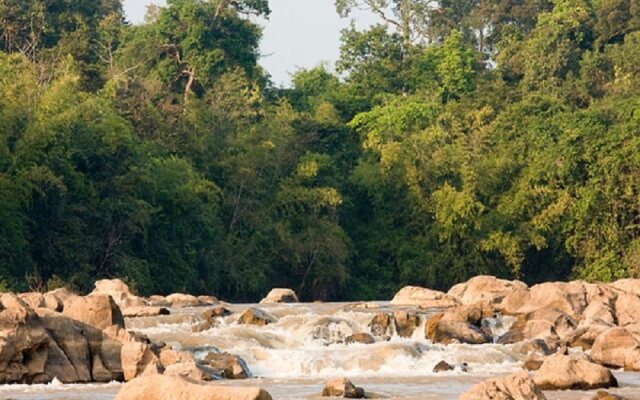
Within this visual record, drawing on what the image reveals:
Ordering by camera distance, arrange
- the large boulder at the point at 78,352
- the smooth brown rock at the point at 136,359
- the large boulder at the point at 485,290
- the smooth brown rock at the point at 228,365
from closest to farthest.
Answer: the large boulder at the point at 78,352
the smooth brown rock at the point at 136,359
the smooth brown rock at the point at 228,365
the large boulder at the point at 485,290

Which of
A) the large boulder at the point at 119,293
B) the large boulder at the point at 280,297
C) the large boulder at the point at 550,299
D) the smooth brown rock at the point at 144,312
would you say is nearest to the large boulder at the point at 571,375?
the large boulder at the point at 550,299

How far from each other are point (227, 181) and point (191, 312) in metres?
22.2

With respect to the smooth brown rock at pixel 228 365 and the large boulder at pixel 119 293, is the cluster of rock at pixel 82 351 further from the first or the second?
the large boulder at pixel 119 293

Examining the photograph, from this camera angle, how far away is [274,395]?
27703 millimetres

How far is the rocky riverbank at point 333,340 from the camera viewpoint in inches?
1116

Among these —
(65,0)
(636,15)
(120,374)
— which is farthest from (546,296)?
(636,15)

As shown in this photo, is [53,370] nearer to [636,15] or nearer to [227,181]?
[227,181]

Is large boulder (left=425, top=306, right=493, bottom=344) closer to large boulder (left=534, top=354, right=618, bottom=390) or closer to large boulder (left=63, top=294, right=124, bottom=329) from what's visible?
large boulder (left=534, top=354, right=618, bottom=390)

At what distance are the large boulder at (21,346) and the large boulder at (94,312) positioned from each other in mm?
1850

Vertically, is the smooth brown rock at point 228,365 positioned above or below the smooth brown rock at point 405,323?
below

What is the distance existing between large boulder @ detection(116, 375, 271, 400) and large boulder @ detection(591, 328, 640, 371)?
1269 cm

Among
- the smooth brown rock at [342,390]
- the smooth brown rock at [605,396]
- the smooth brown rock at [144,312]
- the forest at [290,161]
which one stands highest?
the forest at [290,161]

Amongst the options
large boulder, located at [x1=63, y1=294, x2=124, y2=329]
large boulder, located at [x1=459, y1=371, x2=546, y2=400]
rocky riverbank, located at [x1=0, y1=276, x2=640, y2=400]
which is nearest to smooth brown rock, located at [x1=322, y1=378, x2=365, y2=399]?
rocky riverbank, located at [x1=0, y1=276, x2=640, y2=400]

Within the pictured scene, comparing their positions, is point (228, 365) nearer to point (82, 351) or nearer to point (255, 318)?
point (82, 351)
